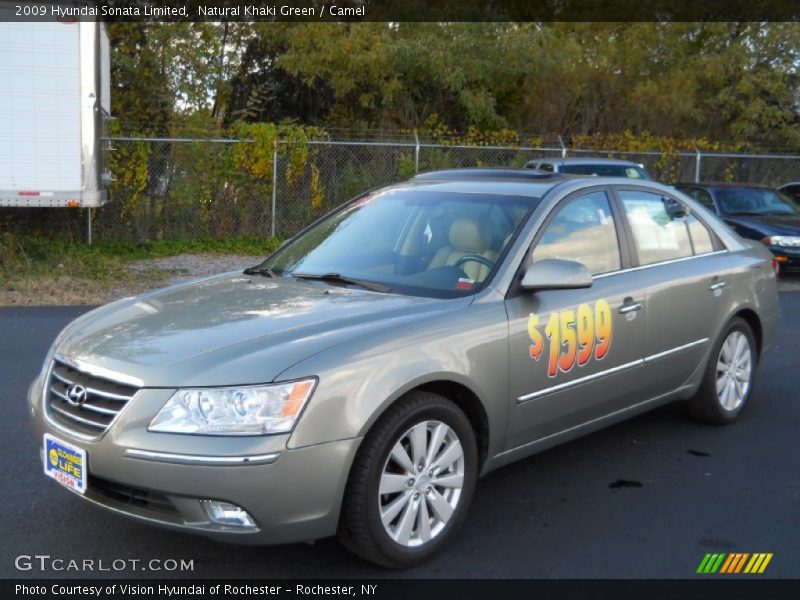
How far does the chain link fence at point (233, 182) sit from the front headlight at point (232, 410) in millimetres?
13139

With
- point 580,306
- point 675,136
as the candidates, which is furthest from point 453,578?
point 675,136

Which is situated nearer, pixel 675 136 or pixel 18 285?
pixel 18 285

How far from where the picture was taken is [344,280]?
4684 millimetres

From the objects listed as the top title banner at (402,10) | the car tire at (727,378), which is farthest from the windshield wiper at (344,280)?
the top title banner at (402,10)

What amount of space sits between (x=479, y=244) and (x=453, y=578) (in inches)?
65.8

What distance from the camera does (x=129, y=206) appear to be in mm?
16078

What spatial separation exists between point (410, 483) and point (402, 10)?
19.8 m

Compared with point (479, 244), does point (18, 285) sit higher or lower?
lower

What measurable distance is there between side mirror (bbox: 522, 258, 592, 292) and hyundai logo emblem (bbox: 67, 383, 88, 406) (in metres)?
2.01

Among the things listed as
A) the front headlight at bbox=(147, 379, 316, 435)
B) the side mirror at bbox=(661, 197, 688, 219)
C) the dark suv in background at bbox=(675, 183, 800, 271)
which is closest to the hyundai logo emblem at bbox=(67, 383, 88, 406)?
the front headlight at bbox=(147, 379, 316, 435)

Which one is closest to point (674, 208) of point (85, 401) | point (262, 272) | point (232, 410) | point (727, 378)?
point (727, 378)

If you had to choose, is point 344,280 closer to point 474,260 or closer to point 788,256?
point 474,260

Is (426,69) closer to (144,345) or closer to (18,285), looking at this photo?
(18,285)

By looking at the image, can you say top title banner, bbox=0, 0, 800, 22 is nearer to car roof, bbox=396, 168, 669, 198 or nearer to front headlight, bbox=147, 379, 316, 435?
car roof, bbox=396, 168, 669, 198
